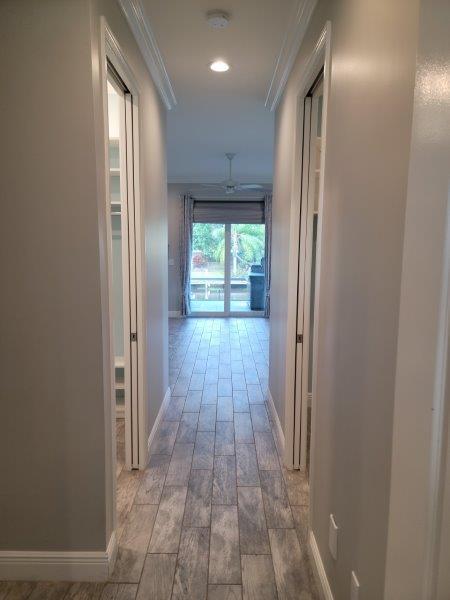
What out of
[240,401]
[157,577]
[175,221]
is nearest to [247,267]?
[175,221]

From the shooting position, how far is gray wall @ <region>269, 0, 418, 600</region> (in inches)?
42.3

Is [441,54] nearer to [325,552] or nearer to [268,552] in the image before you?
[325,552]

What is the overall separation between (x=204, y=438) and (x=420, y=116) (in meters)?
2.82

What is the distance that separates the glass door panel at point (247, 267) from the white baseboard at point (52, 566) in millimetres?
7023

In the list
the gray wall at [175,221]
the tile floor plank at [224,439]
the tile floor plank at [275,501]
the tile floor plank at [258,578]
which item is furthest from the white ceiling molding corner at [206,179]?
the tile floor plank at [258,578]

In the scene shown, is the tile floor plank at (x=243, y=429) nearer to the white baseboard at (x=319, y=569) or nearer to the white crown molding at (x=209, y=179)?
the white baseboard at (x=319, y=569)

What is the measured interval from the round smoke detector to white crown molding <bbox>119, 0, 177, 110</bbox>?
35 cm

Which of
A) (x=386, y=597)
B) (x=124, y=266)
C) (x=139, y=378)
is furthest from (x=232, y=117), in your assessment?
(x=386, y=597)

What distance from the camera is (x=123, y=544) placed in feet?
6.88

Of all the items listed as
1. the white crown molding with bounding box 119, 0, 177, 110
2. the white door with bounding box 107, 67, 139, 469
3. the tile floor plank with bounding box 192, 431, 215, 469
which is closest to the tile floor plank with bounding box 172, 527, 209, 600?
the tile floor plank with bounding box 192, 431, 215, 469

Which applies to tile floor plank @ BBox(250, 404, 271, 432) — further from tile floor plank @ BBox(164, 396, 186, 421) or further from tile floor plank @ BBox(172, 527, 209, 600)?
tile floor plank @ BBox(172, 527, 209, 600)

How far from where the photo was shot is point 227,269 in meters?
8.59

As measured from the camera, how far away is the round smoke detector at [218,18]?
7.34 feet

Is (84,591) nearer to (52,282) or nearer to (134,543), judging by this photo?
(134,543)
